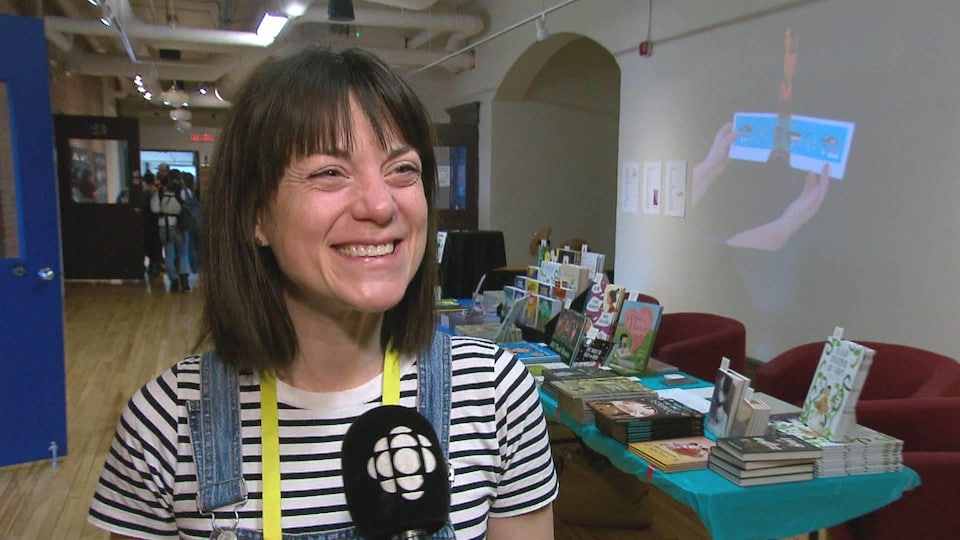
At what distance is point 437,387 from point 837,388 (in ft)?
5.04

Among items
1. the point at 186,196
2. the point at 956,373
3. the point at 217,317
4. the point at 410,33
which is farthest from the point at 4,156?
the point at 410,33

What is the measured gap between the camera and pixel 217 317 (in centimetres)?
98

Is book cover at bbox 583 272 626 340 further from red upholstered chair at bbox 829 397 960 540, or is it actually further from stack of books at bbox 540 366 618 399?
red upholstered chair at bbox 829 397 960 540

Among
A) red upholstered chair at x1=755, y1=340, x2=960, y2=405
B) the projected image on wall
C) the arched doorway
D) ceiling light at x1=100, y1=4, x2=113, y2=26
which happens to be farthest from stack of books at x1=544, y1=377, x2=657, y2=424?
the arched doorway

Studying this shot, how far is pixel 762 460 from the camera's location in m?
1.88

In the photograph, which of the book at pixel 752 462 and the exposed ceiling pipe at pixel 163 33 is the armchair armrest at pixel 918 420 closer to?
the book at pixel 752 462

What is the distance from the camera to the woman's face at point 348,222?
0.87 meters

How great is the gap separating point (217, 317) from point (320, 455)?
0.24 meters

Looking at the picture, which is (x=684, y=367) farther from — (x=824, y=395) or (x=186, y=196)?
(x=186, y=196)

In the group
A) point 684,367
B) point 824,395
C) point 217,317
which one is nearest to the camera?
point 217,317

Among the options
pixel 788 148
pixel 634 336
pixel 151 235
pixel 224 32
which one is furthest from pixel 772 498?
pixel 151 235

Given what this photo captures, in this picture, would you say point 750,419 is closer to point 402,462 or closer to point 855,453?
point 855,453

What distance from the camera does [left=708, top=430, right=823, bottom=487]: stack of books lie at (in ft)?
6.16

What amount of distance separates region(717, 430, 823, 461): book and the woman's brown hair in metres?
1.33
